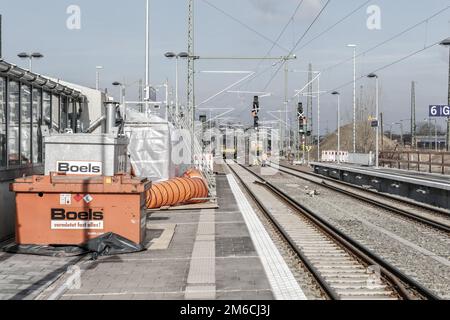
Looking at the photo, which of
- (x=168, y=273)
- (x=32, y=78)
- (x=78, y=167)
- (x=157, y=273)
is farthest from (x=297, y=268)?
(x=32, y=78)

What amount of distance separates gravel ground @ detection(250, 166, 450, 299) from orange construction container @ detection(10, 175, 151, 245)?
15.3 ft

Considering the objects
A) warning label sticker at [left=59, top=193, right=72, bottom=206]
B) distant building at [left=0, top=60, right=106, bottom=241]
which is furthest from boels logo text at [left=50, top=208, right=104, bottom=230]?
distant building at [left=0, top=60, right=106, bottom=241]

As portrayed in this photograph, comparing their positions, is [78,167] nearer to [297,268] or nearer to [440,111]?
[297,268]

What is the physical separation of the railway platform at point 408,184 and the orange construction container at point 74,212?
463 inches

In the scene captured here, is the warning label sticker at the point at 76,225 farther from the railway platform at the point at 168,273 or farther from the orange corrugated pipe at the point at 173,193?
the orange corrugated pipe at the point at 173,193

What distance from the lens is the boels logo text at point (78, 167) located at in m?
12.5

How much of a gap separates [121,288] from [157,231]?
5.44 meters

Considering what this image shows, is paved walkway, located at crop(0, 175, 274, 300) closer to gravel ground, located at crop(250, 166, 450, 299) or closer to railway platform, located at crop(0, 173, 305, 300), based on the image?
railway platform, located at crop(0, 173, 305, 300)

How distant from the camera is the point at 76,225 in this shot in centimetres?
1059

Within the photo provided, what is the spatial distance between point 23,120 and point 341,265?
7618mm

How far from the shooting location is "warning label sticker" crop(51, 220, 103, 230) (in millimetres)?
10586

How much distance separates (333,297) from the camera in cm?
743

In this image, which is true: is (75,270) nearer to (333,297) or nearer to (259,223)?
(333,297)

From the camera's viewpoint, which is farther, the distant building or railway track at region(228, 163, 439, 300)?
the distant building
